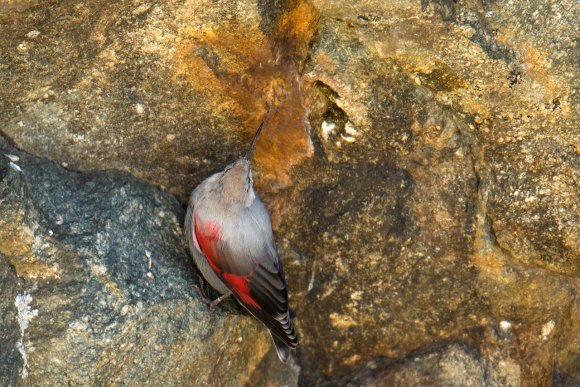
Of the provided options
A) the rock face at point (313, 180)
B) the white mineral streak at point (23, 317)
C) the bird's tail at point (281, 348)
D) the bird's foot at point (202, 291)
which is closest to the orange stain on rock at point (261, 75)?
the rock face at point (313, 180)

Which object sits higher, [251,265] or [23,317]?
[251,265]

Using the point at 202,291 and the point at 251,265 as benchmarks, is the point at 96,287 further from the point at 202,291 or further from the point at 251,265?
the point at 251,265

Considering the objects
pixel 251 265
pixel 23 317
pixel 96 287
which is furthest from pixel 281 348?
pixel 23 317

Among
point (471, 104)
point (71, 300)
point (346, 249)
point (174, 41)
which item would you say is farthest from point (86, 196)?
point (471, 104)

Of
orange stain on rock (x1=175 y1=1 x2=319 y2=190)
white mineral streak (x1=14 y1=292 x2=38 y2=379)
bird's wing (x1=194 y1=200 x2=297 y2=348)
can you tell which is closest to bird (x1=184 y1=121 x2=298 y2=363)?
bird's wing (x1=194 y1=200 x2=297 y2=348)

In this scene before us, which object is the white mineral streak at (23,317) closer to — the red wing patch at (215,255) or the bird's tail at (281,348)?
the red wing patch at (215,255)

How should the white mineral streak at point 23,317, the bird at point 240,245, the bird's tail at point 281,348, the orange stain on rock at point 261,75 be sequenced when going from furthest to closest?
the bird's tail at point 281,348 < the bird at point 240,245 < the orange stain on rock at point 261,75 < the white mineral streak at point 23,317
